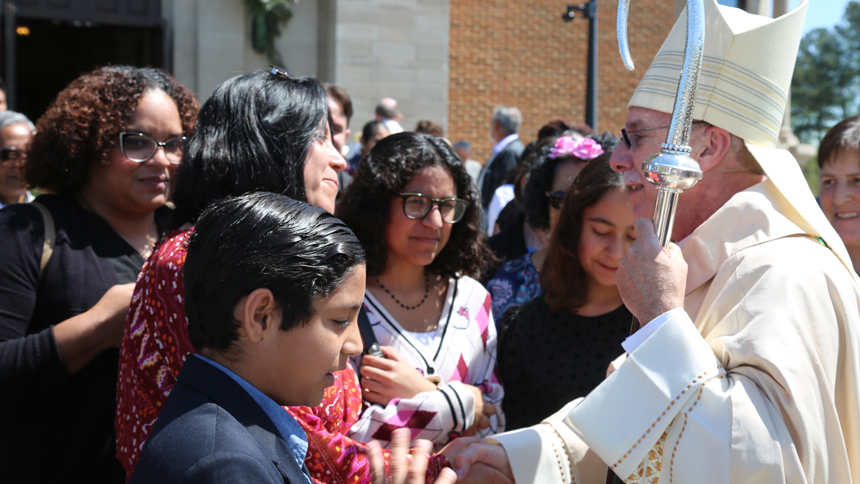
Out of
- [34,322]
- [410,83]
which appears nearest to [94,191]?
[34,322]

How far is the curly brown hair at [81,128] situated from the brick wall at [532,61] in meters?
9.71

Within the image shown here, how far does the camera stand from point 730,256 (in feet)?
6.38

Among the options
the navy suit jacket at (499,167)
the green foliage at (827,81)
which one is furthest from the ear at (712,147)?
the green foliage at (827,81)

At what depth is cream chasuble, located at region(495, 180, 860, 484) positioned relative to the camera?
65.9 inches

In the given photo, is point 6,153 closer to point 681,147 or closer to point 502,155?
point 681,147

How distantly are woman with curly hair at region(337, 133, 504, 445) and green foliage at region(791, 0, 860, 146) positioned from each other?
4814 cm

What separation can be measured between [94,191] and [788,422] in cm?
228

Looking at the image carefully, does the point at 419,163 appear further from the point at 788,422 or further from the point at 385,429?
the point at 788,422

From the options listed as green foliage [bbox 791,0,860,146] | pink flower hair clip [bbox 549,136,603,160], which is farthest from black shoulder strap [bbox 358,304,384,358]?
green foliage [bbox 791,0,860,146]

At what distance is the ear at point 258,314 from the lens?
1435mm

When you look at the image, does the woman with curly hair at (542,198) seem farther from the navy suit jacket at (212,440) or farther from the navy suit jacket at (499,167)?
the navy suit jacket at (499,167)

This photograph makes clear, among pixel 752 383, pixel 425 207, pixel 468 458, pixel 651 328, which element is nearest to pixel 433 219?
pixel 425 207

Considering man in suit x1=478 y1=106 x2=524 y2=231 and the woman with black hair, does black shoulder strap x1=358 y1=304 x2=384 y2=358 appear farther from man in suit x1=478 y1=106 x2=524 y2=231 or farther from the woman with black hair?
man in suit x1=478 y1=106 x2=524 y2=231

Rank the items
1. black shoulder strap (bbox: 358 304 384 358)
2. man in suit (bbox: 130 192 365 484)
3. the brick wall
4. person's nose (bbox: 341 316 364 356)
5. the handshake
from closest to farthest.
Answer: man in suit (bbox: 130 192 365 484), person's nose (bbox: 341 316 364 356), the handshake, black shoulder strap (bbox: 358 304 384 358), the brick wall
